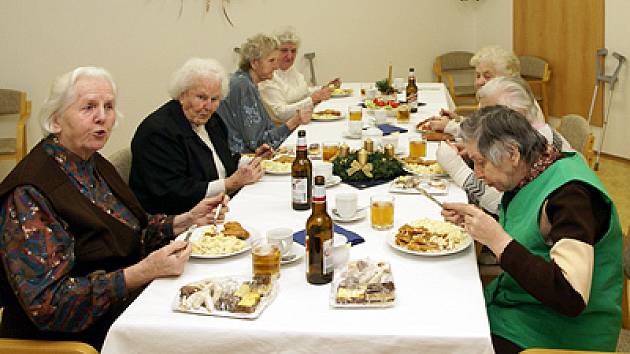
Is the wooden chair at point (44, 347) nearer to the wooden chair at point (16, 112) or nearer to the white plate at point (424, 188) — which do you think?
the white plate at point (424, 188)

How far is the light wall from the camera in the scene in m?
6.47

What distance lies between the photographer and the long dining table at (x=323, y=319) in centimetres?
151

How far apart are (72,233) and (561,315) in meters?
1.36

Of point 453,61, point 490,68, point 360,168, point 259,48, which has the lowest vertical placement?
point 360,168

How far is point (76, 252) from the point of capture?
6.34ft

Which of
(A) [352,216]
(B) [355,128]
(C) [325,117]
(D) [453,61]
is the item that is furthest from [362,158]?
(D) [453,61]

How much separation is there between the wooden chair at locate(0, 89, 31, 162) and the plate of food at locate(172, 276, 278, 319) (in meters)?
4.72

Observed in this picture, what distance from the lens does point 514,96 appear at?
8.61 ft

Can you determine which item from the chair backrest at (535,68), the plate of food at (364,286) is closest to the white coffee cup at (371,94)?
the chair backrest at (535,68)

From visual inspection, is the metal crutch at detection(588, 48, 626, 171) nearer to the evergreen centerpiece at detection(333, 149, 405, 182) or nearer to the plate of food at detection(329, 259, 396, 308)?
the evergreen centerpiece at detection(333, 149, 405, 182)

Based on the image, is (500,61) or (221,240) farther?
(500,61)

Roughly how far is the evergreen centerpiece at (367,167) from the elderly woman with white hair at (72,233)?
28.2 inches

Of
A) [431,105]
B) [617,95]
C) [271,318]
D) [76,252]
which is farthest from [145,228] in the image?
[617,95]

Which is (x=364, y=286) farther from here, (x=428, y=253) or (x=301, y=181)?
(x=301, y=181)
